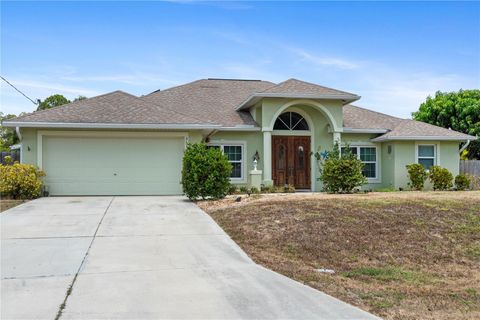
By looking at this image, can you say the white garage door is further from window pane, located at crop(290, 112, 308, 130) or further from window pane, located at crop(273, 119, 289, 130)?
window pane, located at crop(290, 112, 308, 130)

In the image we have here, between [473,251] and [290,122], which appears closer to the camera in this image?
[473,251]

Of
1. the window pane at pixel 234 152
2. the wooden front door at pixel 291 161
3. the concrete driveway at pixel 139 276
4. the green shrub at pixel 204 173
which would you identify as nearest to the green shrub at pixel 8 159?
the concrete driveway at pixel 139 276

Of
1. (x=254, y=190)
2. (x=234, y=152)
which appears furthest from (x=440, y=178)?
(x=234, y=152)

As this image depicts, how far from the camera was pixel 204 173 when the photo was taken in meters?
14.4

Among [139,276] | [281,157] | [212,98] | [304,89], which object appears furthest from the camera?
[212,98]

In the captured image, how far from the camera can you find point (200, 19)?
14352mm

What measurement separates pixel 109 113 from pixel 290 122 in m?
7.92

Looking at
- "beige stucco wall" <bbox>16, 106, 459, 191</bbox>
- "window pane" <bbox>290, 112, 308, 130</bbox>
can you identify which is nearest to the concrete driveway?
"beige stucco wall" <bbox>16, 106, 459, 191</bbox>

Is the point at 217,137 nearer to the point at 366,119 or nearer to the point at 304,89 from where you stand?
the point at 304,89

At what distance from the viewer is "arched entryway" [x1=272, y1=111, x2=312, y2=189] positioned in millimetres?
19891

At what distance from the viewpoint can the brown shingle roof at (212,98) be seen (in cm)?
2002

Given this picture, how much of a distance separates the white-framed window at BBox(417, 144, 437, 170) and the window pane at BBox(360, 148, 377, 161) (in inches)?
76.3

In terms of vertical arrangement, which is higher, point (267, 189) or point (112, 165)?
point (112, 165)

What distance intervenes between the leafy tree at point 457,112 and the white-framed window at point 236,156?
1737 centimetres
